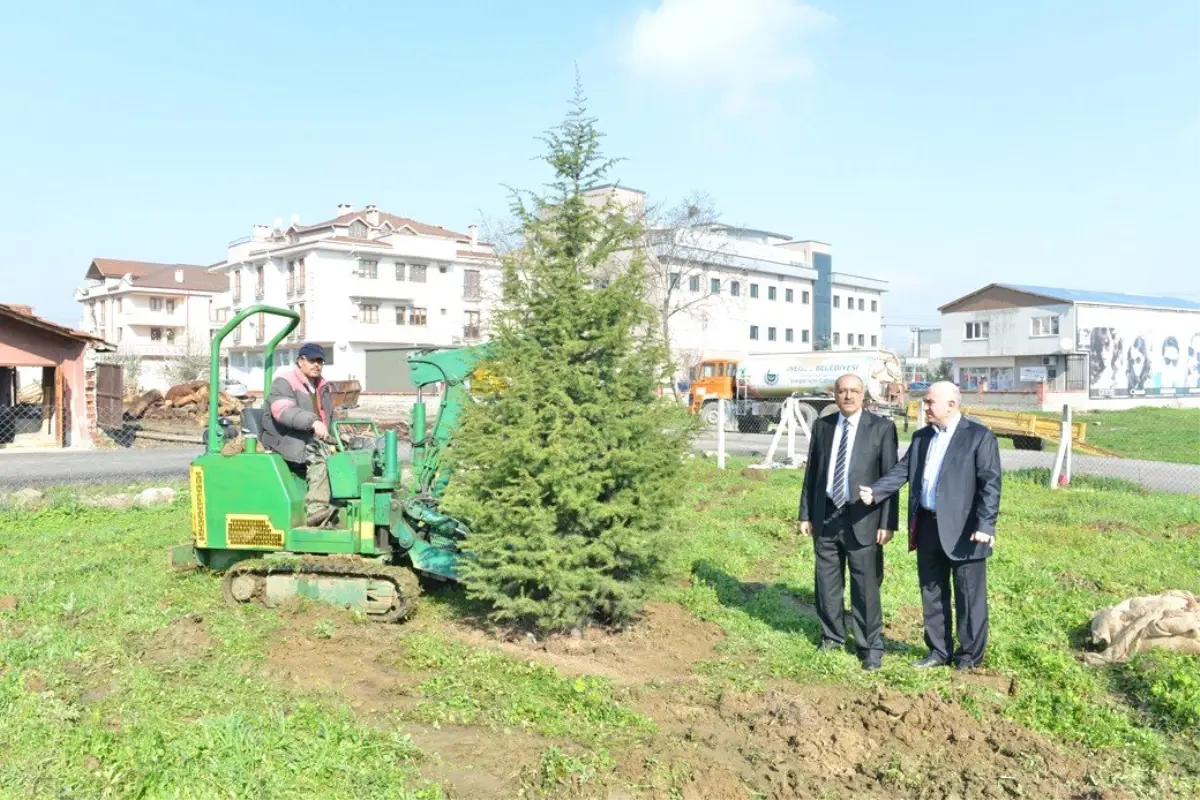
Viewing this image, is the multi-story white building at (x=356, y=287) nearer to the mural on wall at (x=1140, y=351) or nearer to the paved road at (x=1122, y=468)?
the mural on wall at (x=1140, y=351)

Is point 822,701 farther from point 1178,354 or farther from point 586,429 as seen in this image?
point 1178,354

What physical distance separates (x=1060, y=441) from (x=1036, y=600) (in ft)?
27.4

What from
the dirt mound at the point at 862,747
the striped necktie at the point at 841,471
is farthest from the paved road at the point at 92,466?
the dirt mound at the point at 862,747

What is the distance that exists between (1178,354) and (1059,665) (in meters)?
58.7

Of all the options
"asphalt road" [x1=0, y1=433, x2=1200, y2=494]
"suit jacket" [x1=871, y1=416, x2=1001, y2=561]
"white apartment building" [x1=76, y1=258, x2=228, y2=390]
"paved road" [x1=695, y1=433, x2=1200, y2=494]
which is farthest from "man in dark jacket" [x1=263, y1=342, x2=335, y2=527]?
"white apartment building" [x1=76, y1=258, x2=228, y2=390]

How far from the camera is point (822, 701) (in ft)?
18.1

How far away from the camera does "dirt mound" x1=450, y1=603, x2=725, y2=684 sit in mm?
6156

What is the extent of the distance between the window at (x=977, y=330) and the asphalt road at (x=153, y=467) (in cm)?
3805

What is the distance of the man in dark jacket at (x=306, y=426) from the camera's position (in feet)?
24.3

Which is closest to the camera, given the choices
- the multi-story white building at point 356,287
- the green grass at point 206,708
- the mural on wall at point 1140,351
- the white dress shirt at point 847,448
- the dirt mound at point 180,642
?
the green grass at point 206,708

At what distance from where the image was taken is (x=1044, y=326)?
174ft

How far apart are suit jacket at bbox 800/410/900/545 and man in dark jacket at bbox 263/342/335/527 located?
12.0 feet

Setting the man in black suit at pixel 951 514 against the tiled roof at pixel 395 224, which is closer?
the man in black suit at pixel 951 514

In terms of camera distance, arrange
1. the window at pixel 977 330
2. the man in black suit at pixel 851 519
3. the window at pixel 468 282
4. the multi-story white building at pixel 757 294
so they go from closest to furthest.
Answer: the man in black suit at pixel 851 519, the multi-story white building at pixel 757 294, the window at pixel 977 330, the window at pixel 468 282
